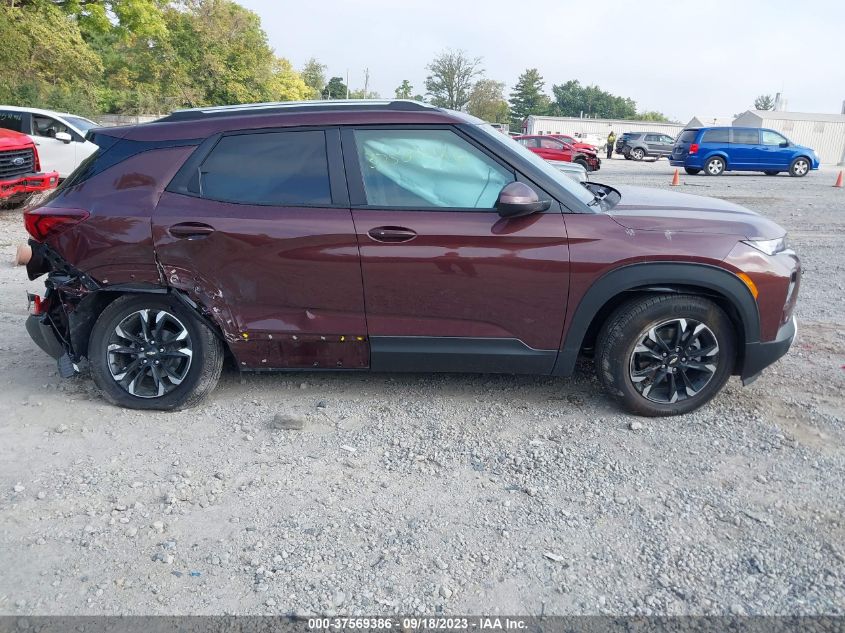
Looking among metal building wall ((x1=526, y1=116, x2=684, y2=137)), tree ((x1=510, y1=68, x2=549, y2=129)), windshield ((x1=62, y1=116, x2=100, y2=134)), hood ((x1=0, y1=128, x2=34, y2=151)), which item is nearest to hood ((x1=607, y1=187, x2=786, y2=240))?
hood ((x1=0, y1=128, x2=34, y2=151))

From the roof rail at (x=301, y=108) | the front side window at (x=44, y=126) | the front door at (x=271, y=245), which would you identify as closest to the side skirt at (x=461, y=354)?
the front door at (x=271, y=245)

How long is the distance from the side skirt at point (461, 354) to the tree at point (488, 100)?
258 ft

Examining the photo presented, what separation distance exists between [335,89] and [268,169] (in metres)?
112

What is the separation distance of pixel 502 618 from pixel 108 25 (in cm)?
3125

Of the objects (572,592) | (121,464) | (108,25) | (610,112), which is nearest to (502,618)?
(572,592)

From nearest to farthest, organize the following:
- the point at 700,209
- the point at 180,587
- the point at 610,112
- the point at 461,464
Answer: the point at 180,587, the point at 461,464, the point at 700,209, the point at 610,112

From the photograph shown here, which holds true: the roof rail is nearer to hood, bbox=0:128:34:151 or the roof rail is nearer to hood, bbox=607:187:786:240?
hood, bbox=607:187:786:240

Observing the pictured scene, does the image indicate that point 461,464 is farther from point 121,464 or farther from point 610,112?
point 610,112

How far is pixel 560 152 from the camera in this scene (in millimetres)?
25422

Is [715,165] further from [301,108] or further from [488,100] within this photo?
[488,100]

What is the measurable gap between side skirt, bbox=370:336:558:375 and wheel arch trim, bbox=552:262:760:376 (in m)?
0.34

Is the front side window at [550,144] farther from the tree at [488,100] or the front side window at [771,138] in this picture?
the tree at [488,100]

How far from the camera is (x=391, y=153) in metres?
3.98

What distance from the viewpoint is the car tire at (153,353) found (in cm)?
406
